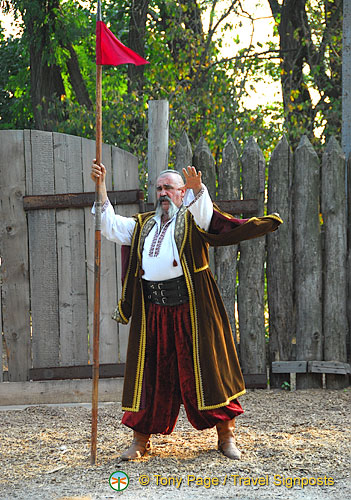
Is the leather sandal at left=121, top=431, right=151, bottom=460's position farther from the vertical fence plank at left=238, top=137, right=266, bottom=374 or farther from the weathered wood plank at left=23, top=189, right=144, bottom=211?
the weathered wood plank at left=23, top=189, right=144, bottom=211

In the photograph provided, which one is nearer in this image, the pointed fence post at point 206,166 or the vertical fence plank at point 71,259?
the vertical fence plank at point 71,259

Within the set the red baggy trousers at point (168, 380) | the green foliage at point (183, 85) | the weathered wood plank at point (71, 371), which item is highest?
the green foliage at point (183, 85)

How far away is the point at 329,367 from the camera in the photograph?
6227 millimetres

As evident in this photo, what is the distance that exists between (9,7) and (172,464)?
8957 mm

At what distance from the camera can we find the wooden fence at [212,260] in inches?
243

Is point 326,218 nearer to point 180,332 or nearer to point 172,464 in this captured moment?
point 180,332

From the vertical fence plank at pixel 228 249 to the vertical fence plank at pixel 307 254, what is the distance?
1.66 feet

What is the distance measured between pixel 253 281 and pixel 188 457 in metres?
2.14

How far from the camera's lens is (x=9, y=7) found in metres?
11.4

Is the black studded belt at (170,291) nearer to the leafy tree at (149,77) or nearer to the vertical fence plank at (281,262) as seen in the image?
the vertical fence plank at (281,262)

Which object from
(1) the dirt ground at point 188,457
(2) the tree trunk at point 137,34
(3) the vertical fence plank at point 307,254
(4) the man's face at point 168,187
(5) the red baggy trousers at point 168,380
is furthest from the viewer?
(2) the tree trunk at point 137,34

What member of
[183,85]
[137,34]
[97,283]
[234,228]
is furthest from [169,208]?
[137,34]

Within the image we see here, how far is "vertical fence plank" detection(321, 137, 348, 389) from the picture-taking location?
625 cm

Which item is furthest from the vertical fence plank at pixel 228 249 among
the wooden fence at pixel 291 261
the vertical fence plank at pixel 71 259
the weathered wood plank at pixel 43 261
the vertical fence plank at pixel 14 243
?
the vertical fence plank at pixel 14 243
